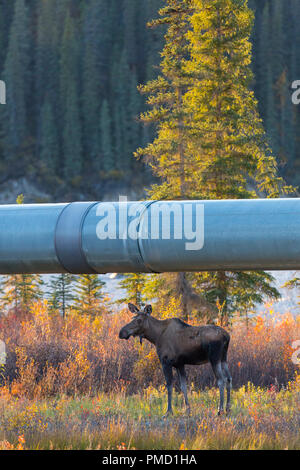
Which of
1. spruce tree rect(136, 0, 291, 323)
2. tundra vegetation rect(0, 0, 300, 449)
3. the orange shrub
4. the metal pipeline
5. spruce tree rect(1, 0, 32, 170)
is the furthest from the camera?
spruce tree rect(1, 0, 32, 170)

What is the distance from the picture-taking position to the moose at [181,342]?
28.1ft

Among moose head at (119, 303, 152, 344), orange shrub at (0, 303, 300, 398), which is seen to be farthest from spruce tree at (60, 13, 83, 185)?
moose head at (119, 303, 152, 344)

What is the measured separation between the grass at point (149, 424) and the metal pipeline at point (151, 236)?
1.83 meters

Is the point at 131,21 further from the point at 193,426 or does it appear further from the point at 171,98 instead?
the point at 193,426

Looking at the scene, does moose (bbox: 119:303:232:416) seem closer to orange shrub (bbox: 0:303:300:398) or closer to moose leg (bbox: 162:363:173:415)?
moose leg (bbox: 162:363:173:415)

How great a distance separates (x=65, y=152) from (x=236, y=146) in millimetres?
71554

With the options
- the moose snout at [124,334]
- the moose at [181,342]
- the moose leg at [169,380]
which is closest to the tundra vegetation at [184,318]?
the moose leg at [169,380]

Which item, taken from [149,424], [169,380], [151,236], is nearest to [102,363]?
[169,380]

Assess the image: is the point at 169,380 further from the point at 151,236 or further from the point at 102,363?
the point at 102,363

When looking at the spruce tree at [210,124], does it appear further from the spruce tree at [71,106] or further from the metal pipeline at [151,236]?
the spruce tree at [71,106]

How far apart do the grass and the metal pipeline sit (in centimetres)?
183

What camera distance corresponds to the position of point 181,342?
28.4ft

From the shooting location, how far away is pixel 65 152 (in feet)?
294

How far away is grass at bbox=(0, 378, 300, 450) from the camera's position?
7016 millimetres
